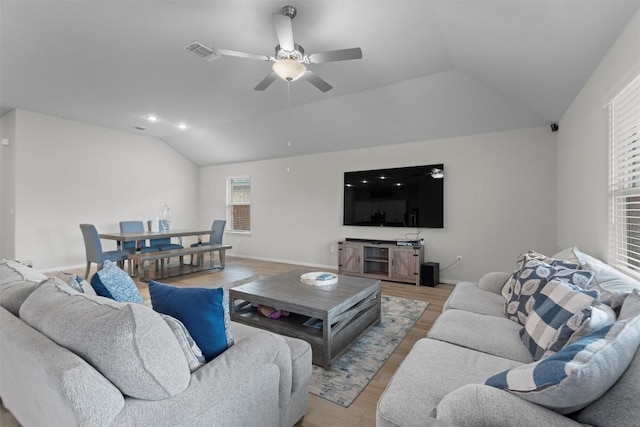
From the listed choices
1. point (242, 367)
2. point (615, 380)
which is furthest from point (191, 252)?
point (615, 380)

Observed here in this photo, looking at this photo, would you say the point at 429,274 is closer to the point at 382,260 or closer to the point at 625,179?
the point at 382,260

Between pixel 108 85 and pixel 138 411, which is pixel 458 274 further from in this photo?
pixel 108 85

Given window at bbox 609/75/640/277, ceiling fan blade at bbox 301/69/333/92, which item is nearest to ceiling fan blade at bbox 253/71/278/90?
ceiling fan blade at bbox 301/69/333/92

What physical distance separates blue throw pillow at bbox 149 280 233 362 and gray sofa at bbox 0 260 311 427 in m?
0.08

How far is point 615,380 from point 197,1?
329 centimetres

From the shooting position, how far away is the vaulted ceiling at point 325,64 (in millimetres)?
2289

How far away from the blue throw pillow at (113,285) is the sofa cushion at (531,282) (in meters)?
2.20

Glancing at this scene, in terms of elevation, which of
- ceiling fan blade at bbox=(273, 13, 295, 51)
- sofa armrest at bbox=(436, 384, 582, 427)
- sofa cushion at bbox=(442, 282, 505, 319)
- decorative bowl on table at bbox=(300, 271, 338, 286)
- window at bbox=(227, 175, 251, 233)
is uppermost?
ceiling fan blade at bbox=(273, 13, 295, 51)

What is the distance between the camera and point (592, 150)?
250 centimetres

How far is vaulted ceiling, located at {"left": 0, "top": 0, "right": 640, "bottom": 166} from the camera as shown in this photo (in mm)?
2289

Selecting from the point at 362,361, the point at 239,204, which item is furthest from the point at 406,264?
the point at 239,204

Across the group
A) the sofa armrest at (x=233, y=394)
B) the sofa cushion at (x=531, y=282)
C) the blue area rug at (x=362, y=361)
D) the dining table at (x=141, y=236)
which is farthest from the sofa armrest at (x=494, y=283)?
the dining table at (x=141, y=236)

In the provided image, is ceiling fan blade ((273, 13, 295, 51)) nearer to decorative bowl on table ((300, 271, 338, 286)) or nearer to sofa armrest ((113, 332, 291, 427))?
decorative bowl on table ((300, 271, 338, 286))

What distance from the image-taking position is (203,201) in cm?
777
